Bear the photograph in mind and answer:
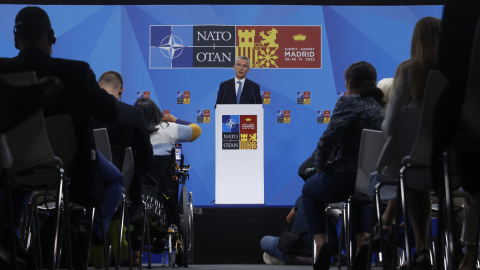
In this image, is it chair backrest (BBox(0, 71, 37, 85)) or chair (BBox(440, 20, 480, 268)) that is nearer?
chair (BBox(440, 20, 480, 268))

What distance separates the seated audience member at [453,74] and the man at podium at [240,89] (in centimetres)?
652

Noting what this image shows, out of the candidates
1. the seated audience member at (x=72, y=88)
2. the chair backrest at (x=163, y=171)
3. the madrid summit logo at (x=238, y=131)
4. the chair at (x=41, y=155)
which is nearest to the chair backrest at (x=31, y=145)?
the chair at (x=41, y=155)

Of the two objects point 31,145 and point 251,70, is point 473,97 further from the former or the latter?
point 251,70

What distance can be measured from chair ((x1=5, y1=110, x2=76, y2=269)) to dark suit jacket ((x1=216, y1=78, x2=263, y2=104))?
5.92 m

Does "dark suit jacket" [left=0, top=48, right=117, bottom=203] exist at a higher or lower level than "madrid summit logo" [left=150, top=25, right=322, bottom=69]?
lower

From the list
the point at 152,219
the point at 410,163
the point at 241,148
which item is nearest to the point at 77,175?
the point at 410,163

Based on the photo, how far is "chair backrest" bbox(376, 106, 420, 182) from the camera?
2.90 meters

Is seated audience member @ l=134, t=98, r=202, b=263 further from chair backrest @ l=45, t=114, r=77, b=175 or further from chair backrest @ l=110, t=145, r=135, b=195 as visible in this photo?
chair backrest @ l=45, t=114, r=77, b=175

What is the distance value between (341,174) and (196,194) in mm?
5179

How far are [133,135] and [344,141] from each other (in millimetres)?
1413

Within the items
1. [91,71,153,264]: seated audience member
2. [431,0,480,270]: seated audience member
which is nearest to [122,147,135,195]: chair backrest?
[91,71,153,264]: seated audience member

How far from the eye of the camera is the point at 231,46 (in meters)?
9.26

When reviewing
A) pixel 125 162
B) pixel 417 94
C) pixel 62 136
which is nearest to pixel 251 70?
pixel 125 162

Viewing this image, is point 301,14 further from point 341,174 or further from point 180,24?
point 341,174
